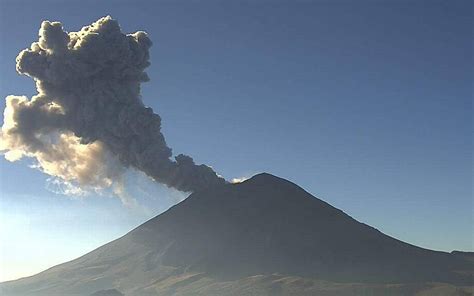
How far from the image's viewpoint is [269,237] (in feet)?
625

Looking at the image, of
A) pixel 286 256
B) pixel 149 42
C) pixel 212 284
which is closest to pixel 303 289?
pixel 212 284

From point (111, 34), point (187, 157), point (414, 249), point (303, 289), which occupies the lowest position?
point (303, 289)

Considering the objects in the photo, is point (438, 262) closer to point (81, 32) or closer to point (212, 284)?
point (212, 284)

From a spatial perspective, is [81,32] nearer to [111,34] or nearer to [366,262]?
[111,34]

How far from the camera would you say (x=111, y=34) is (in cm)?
17475

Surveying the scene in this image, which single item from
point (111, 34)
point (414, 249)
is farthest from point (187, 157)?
point (414, 249)

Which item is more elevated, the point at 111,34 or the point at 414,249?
the point at 111,34

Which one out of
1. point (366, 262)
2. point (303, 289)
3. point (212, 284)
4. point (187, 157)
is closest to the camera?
point (303, 289)

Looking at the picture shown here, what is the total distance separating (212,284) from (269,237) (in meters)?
38.8

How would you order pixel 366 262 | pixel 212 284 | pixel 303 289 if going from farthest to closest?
pixel 366 262 < pixel 212 284 < pixel 303 289

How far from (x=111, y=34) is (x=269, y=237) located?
75.2 m

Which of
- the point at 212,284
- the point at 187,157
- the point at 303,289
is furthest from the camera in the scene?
the point at 187,157

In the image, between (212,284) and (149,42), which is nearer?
(212,284)

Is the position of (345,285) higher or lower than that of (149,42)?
lower
